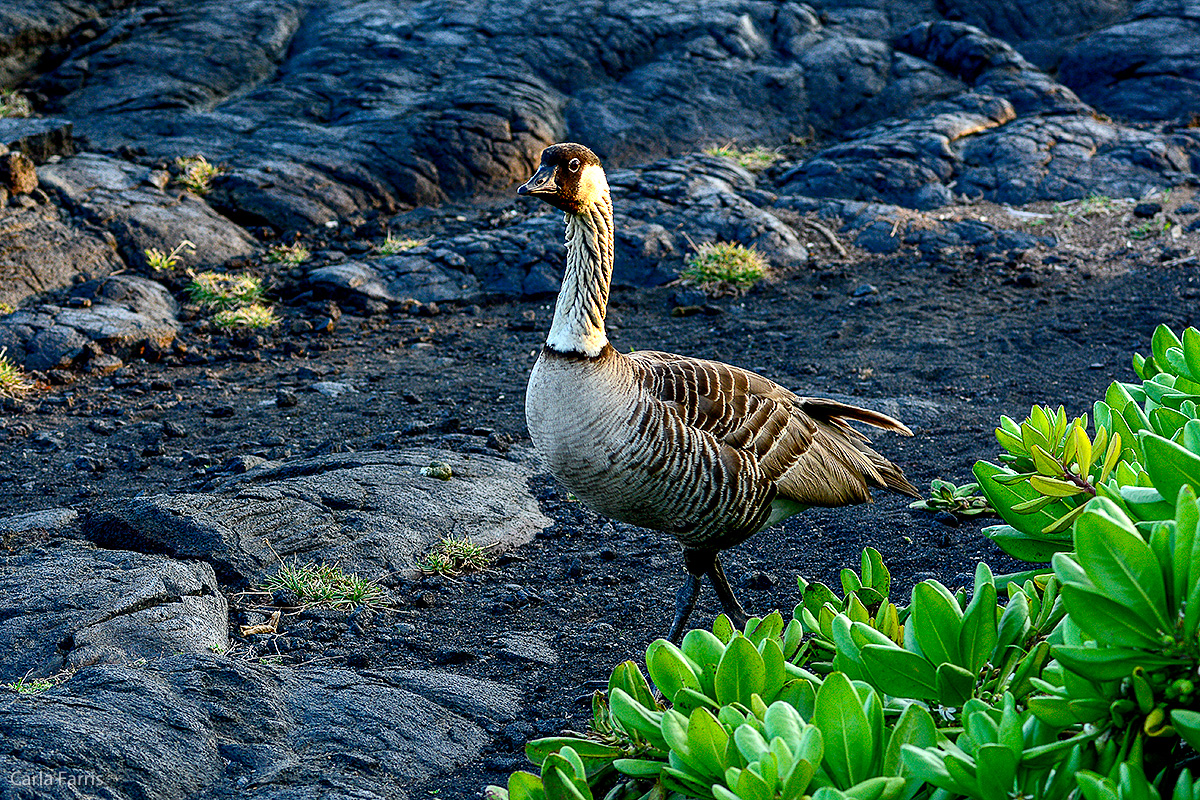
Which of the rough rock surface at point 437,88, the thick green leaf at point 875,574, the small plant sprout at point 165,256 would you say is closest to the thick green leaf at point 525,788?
the thick green leaf at point 875,574

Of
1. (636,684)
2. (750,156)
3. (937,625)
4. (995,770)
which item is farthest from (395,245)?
(995,770)

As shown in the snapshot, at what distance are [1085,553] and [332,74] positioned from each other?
12.5 meters

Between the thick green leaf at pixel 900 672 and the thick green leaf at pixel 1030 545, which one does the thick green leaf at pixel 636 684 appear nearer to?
the thick green leaf at pixel 900 672

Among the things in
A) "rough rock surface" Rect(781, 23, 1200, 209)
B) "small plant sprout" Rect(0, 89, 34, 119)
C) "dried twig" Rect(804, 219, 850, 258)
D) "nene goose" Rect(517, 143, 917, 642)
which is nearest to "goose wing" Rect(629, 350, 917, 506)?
"nene goose" Rect(517, 143, 917, 642)

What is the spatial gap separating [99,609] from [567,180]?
8.63ft

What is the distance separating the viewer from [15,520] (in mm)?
5113

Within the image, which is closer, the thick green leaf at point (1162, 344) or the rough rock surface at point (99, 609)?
the thick green leaf at point (1162, 344)

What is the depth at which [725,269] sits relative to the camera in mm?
9523

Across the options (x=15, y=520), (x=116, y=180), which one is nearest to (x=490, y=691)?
(x=15, y=520)

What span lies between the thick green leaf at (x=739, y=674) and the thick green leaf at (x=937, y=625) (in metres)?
0.32

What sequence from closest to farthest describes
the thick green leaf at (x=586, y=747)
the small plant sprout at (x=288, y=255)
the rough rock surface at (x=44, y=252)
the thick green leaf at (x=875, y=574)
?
1. the thick green leaf at (x=586, y=747)
2. the thick green leaf at (x=875, y=574)
3. the rough rock surface at (x=44, y=252)
4. the small plant sprout at (x=288, y=255)

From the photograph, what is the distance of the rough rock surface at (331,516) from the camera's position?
4875 millimetres

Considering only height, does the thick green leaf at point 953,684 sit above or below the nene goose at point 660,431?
above

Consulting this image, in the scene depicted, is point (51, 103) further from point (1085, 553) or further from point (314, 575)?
point (1085, 553)
